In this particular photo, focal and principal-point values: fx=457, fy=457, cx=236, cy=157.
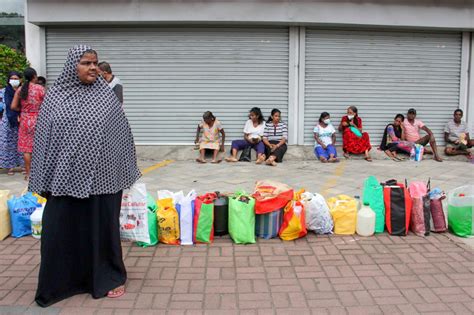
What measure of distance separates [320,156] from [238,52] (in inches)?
115

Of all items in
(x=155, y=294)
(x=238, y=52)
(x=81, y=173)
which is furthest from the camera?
(x=238, y=52)

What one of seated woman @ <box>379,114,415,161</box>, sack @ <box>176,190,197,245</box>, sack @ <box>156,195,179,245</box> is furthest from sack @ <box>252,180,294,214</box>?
seated woman @ <box>379,114,415,161</box>

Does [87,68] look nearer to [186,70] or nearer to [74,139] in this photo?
[74,139]

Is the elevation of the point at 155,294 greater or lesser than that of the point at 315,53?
lesser

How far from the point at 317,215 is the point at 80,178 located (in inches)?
104

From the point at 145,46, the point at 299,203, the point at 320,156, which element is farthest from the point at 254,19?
the point at 299,203

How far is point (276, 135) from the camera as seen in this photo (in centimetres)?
953

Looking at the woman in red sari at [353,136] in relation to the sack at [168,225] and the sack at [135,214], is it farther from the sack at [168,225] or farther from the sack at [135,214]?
the sack at [135,214]

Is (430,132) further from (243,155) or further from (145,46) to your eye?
(145,46)

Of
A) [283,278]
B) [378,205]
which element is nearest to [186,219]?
[283,278]

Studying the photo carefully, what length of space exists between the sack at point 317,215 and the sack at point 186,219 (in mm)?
1228

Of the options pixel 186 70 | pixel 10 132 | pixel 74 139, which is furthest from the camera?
pixel 186 70

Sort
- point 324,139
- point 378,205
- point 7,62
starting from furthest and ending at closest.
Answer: point 324,139
point 7,62
point 378,205

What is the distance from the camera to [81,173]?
3.26m
